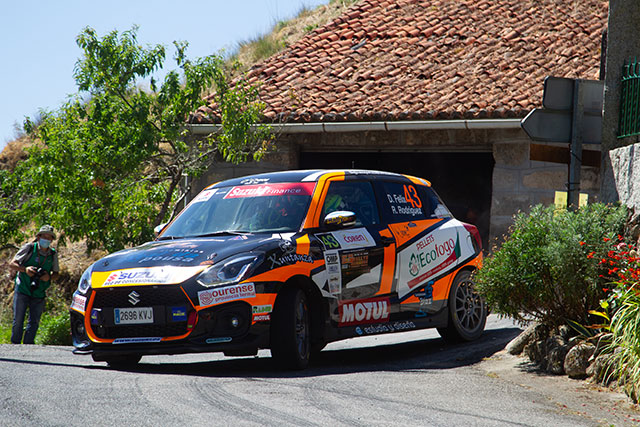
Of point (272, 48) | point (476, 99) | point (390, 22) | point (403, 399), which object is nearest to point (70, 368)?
point (403, 399)

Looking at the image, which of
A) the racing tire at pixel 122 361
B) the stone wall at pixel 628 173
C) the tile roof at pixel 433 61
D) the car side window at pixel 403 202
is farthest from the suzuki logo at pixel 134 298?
the tile roof at pixel 433 61

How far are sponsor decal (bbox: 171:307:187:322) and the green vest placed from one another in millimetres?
5487

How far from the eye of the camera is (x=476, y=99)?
618 inches

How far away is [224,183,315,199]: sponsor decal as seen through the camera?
862 cm

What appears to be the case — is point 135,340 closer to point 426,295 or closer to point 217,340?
point 217,340

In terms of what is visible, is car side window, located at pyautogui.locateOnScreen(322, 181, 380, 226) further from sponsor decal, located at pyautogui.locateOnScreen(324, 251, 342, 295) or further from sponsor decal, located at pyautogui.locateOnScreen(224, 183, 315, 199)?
sponsor decal, located at pyautogui.locateOnScreen(324, 251, 342, 295)

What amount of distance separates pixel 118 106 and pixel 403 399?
8.38m

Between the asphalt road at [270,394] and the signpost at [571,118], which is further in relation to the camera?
the signpost at [571,118]

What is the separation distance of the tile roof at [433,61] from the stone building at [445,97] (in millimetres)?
26

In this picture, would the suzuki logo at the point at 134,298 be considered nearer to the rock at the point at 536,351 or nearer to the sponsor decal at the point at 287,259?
the sponsor decal at the point at 287,259

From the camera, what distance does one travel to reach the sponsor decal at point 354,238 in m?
8.48

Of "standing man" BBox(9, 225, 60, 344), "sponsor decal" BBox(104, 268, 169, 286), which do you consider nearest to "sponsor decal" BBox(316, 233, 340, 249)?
"sponsor decal" BBox(104, 268, 169, 286)

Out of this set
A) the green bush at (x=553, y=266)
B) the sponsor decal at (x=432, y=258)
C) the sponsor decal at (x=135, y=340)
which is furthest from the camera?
the sponsor decal at (x=432, y=258)

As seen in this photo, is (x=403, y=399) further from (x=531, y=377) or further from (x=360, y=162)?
(x=360, y=162)
